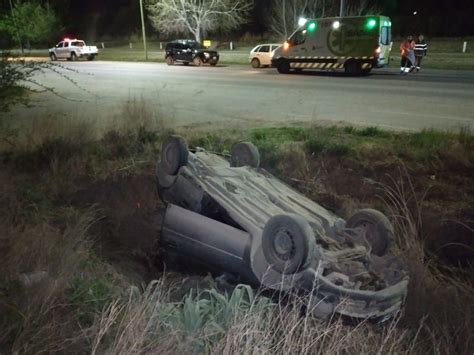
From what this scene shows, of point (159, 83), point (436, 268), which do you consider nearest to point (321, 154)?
point (436, 268)

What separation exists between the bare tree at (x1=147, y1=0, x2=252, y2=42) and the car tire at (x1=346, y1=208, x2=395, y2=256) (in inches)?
1613

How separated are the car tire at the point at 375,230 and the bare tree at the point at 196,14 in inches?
1613

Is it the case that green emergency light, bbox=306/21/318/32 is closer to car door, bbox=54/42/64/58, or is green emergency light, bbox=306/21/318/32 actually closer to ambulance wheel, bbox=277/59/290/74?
ambulance wheel, bbox=277/59/290/74

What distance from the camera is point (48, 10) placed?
54.6 meters

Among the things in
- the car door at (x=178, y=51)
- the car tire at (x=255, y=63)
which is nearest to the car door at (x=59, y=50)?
the car door at (x=178, y=51)

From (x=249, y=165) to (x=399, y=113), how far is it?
7717mm

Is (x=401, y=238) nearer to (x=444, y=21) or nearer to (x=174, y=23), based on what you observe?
(x=174, y=23)

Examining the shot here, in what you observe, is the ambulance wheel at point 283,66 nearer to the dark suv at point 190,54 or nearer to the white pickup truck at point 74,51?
the dark suv at point 190,54

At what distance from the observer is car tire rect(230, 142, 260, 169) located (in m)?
4.87

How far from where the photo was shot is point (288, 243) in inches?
129

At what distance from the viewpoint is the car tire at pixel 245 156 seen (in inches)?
192

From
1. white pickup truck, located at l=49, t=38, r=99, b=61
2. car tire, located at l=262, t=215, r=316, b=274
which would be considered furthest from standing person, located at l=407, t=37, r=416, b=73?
white pickup truck, located at l=49, t=38, r=99, b=61

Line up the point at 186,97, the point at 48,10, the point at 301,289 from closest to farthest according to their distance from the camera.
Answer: the point at 301,289 < the point at 186,97 < the point at 48,10

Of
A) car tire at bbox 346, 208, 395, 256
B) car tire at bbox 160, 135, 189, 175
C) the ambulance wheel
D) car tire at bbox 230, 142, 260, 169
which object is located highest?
car tire at bbox 160, 135, 189, 175
